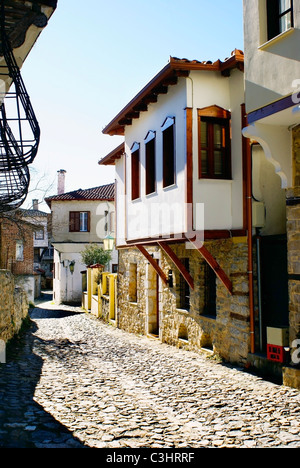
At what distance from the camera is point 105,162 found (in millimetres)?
17938

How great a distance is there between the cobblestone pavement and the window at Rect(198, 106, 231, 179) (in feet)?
12.8

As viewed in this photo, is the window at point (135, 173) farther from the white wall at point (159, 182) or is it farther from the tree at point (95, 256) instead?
the tree at point (95, 256)

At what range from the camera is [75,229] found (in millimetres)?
30000

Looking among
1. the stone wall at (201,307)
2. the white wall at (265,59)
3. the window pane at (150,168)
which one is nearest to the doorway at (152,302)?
the stone wall at (201,307)

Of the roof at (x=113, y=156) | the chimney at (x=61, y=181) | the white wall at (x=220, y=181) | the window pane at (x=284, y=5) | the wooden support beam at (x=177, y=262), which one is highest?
the chimney at (x=61, y=181)

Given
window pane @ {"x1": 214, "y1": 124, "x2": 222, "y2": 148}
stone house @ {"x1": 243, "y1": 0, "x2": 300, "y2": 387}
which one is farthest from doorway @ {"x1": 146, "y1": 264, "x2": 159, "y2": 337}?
stone house @ {"x1": 243, "y1": 0, "x2": 300, "y2": 387}

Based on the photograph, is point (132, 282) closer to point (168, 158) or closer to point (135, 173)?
point (135, 173)

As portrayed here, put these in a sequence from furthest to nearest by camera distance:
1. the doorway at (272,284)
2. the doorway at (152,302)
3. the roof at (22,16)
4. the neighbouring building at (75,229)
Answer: the neighbouring building at (75,229) < the doorway at (152,302) < the doorway at (272,284) < the roof at (22,16)

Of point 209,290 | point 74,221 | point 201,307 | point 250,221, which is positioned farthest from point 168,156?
point 74,221

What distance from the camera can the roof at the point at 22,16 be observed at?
4.46m

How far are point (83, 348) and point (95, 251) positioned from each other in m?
14.5

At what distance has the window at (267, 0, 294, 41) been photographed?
22.5ft

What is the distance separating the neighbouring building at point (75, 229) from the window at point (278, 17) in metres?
22.5
